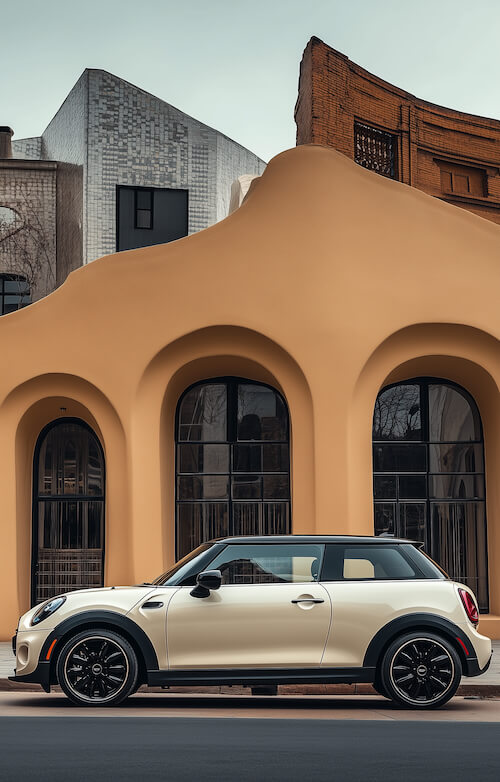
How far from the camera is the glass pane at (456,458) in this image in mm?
14688

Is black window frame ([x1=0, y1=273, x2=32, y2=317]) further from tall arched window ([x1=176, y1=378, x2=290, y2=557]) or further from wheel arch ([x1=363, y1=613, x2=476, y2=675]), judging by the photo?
wheel arch ([x1=363, y1=613, x2=476, y2=675])

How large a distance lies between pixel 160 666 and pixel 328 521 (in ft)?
17.7

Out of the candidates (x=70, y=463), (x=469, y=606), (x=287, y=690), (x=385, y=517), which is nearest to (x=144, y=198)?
(x=70, y=463)

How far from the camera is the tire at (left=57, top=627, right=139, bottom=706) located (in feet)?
27.1

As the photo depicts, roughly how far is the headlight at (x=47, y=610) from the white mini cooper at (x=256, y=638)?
0.01m

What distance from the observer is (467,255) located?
14.0m

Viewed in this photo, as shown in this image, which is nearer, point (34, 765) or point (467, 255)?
point (34, 765)

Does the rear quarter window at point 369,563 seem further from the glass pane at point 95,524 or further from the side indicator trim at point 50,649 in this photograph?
the glass pane at point 95,524

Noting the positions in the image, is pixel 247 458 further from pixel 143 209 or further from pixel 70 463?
pixel 143 209

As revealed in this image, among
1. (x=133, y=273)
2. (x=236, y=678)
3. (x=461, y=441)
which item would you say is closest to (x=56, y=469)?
(x=133, y=273)

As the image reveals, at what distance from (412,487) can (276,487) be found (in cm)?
203

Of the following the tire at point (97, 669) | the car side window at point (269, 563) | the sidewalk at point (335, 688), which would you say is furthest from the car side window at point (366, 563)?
the tire at point (97, 669)

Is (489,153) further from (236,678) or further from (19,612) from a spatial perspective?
(236,678)

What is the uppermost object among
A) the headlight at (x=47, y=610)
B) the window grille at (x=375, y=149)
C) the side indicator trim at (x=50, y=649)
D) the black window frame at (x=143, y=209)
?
the window grille at (x=375, y=149)
